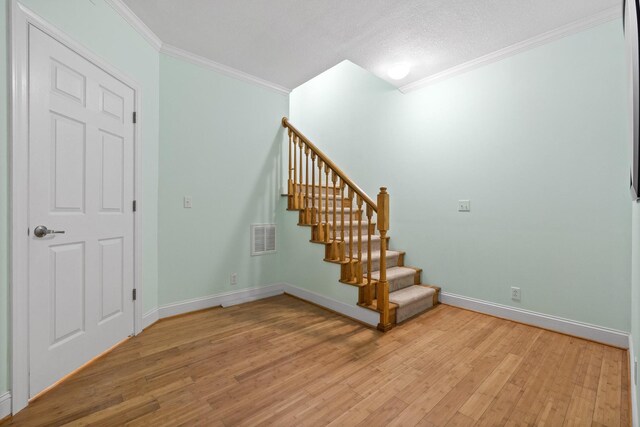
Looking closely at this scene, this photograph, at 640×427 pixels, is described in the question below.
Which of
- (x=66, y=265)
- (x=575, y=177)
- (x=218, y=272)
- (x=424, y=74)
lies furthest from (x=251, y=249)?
(x=575, y=177)

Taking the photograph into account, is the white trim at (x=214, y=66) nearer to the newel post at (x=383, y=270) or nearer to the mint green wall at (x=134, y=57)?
the mint green wall at (x=134, y=57)

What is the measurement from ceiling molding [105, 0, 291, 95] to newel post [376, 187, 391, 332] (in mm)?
2124

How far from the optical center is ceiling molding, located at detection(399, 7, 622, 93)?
7.28ft

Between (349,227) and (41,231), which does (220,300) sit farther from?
(41,231)

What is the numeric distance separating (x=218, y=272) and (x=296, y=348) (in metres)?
1.40

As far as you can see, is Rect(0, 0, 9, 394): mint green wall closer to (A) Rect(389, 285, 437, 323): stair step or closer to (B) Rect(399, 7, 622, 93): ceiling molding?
(A) Rect(389, 285, 437, 323): stair step

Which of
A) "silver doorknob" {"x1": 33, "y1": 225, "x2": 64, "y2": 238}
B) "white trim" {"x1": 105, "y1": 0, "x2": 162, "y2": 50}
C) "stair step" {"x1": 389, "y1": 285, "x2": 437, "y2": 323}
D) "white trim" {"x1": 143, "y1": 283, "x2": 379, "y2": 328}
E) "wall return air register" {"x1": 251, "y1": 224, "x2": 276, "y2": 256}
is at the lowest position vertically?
"white trim" {"x1": 143, "y1": 283, "x2": 379, "y2": 328}

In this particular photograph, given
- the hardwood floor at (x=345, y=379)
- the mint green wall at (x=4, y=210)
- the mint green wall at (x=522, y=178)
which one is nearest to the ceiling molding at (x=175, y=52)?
the mint green wall at (x=4, y=210)

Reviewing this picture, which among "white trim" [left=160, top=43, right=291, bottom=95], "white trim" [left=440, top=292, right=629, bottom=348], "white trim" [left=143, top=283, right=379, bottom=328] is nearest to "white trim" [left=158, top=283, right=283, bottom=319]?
"white trim" [left=143, top=283, right=379, bottom=328]

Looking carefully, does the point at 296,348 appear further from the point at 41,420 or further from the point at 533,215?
the point at 533,215

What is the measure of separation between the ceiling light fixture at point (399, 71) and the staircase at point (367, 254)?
120cm

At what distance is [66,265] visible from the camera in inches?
70.0

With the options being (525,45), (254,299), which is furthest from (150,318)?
(525,45)

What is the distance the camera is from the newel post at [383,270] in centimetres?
249
